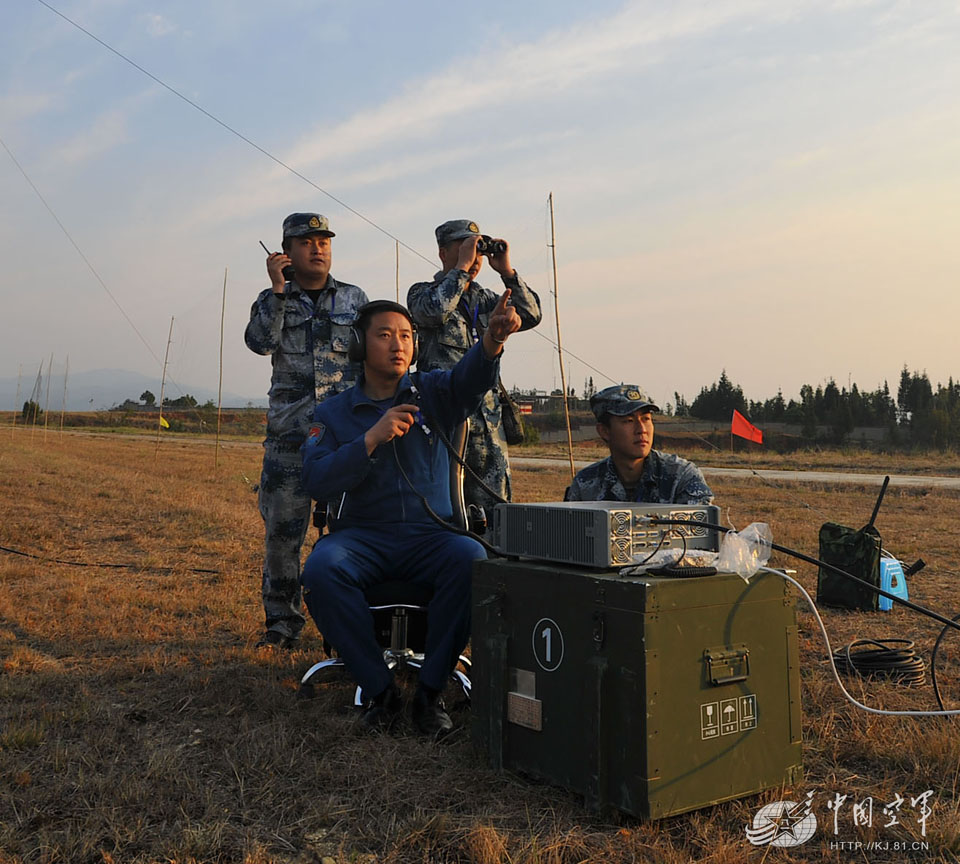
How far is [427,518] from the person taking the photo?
390 centimetres

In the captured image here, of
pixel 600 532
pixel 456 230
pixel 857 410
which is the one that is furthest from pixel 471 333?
pixel 857 410

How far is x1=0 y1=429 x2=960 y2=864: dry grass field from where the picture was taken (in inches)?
97.7

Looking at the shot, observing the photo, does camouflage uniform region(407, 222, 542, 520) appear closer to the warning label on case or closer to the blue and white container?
the warning label on case

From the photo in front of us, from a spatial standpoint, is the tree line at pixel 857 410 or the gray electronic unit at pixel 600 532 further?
the tree line at pixel 857 410

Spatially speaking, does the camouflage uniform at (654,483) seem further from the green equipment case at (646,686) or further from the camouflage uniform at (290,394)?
the camouflage uniform at (290,394)

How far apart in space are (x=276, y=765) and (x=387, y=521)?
1.14 metres

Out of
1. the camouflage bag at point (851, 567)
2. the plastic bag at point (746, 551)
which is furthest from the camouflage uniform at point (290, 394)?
the camouflage bag at point (851, 567)

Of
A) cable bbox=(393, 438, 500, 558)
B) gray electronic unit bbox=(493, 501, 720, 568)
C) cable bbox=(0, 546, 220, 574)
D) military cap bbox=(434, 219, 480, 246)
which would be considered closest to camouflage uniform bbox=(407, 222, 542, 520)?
military cap bbox=(434, 219, 480, 246)

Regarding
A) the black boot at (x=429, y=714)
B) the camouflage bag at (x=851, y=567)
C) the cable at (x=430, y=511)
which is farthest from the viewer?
the camouflage bag at (x=851, y=567)

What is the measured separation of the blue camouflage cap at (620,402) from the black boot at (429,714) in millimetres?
1431

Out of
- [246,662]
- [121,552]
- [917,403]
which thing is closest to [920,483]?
[121,552]

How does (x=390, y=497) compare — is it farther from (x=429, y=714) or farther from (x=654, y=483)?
(x=654, y=483)

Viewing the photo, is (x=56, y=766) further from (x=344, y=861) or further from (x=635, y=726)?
(x=635, y=726)

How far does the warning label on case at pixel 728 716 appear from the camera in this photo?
2598 millimetres
